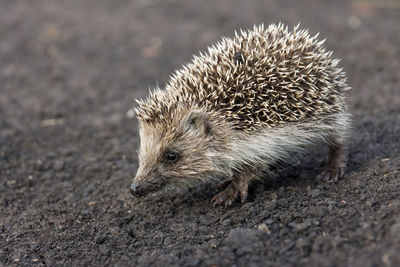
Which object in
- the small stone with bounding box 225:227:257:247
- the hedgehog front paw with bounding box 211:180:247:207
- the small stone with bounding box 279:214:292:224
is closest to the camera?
the small stone with bounding box 225:227:257:247

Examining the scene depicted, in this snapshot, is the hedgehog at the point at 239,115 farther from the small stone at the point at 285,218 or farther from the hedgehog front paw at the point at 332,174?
the small stone at the point at 285,218

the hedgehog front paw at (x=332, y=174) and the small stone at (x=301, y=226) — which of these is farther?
the hedgehog front paw at (x=332, y=174)

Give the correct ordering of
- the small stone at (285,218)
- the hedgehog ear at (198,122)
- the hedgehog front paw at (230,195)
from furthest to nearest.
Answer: the hedgehog front paw at (230,195), the hedgehog ear at (198,122), the small stone at (285,218)

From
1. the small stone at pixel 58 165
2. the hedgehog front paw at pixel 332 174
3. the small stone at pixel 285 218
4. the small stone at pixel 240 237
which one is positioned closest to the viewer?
the small stone at pixel 240 237

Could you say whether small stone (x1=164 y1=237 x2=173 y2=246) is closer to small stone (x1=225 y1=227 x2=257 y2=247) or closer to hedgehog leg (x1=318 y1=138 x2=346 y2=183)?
small stone (x1=225 y1=227 x2=257 y2=247)

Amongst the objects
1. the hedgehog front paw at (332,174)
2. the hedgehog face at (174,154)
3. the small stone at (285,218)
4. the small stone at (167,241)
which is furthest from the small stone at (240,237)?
the hedgehog front paw at (332,174)

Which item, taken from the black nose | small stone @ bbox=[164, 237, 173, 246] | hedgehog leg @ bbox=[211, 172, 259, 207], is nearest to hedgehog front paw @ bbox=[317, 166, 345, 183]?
hedgehog leg @ bbox=[211, 172, 259, 207]

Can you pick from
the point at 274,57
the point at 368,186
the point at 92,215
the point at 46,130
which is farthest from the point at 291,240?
the point at 46,130

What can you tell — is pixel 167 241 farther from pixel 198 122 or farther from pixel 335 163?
pixel 335 163

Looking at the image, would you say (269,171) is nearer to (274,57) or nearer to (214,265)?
(274,57)
